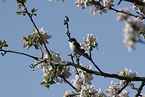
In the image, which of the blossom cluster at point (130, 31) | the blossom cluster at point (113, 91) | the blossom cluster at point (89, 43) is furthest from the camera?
the blossom cluster at point (113, 91)

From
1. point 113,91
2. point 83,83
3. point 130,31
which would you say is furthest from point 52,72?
point 130,31

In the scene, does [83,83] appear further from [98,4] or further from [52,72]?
[98,4]

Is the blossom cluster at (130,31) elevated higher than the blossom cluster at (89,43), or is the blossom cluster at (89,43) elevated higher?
the blossom cluster at (89,43)

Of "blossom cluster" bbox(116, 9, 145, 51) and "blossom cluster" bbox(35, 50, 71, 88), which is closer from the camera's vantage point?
"blossom cluster" bbox(116, 9, 145, 51)

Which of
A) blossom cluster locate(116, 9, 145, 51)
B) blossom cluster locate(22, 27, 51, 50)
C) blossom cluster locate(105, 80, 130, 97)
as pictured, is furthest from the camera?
blossom cluster locate(105, 80, 130, 97)

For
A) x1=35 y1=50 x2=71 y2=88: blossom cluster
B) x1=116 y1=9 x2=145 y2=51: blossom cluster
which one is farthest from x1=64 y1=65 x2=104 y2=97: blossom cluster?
x1=116 y1=9 x2=145 y2=51: blossom cluster

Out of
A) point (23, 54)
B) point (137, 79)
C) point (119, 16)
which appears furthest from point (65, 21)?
point (119, 16)

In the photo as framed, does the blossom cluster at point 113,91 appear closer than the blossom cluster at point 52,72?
No

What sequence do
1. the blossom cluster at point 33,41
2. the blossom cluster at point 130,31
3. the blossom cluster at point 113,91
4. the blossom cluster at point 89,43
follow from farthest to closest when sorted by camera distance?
the blossom cluster at point 113,91 < the blossom cluster at point 33,41 < the blossom cluster at point 89,43 < the blossom cluster at point 130,31

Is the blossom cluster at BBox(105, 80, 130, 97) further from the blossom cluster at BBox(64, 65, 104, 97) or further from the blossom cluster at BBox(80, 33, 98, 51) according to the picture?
the blossom cluster at BBox(80, 33, 98, 51)

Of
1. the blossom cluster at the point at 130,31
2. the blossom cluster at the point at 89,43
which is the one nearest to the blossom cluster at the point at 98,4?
the blossom cluster at the point at 89,43

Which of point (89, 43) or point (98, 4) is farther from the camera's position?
point (98, 4)

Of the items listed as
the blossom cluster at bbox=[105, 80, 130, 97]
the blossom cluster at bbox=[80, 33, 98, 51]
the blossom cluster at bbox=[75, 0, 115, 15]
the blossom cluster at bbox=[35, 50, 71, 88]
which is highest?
the blossom cluster at bbox=[75, 0, 115, 15]

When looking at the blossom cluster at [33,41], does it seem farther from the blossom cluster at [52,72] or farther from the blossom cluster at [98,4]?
the blossom cluster at [98,4]
